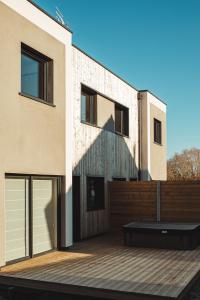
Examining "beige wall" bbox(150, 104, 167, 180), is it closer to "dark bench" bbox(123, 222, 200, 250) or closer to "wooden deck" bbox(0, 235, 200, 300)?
"dark bench" bbox(123, 222, 200, 250)

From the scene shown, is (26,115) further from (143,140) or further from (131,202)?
(143,140)

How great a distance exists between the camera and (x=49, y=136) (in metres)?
9.85

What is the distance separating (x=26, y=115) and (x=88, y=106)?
4.54 m

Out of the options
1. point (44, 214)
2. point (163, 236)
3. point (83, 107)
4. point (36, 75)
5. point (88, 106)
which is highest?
point (36, 75)

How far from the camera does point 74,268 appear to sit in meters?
7.93

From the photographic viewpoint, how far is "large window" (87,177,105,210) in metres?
12.8

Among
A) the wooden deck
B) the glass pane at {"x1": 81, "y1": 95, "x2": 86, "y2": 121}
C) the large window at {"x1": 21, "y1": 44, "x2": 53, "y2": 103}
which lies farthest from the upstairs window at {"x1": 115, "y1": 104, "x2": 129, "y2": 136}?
the wooden deck

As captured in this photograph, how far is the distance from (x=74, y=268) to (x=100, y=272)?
0.66m

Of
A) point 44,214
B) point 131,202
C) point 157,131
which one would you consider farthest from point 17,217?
point 157,131

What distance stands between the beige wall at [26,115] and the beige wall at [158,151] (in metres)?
8.94

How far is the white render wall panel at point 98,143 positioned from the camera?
1202 centimetres

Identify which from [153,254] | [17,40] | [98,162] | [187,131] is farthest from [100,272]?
[187,131]

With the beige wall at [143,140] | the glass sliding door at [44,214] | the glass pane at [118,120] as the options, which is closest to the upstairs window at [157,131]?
the beige wall at [143,140]

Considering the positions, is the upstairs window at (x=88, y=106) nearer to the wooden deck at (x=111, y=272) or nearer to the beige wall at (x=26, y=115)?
the beige wall at (x=26, y=115)
